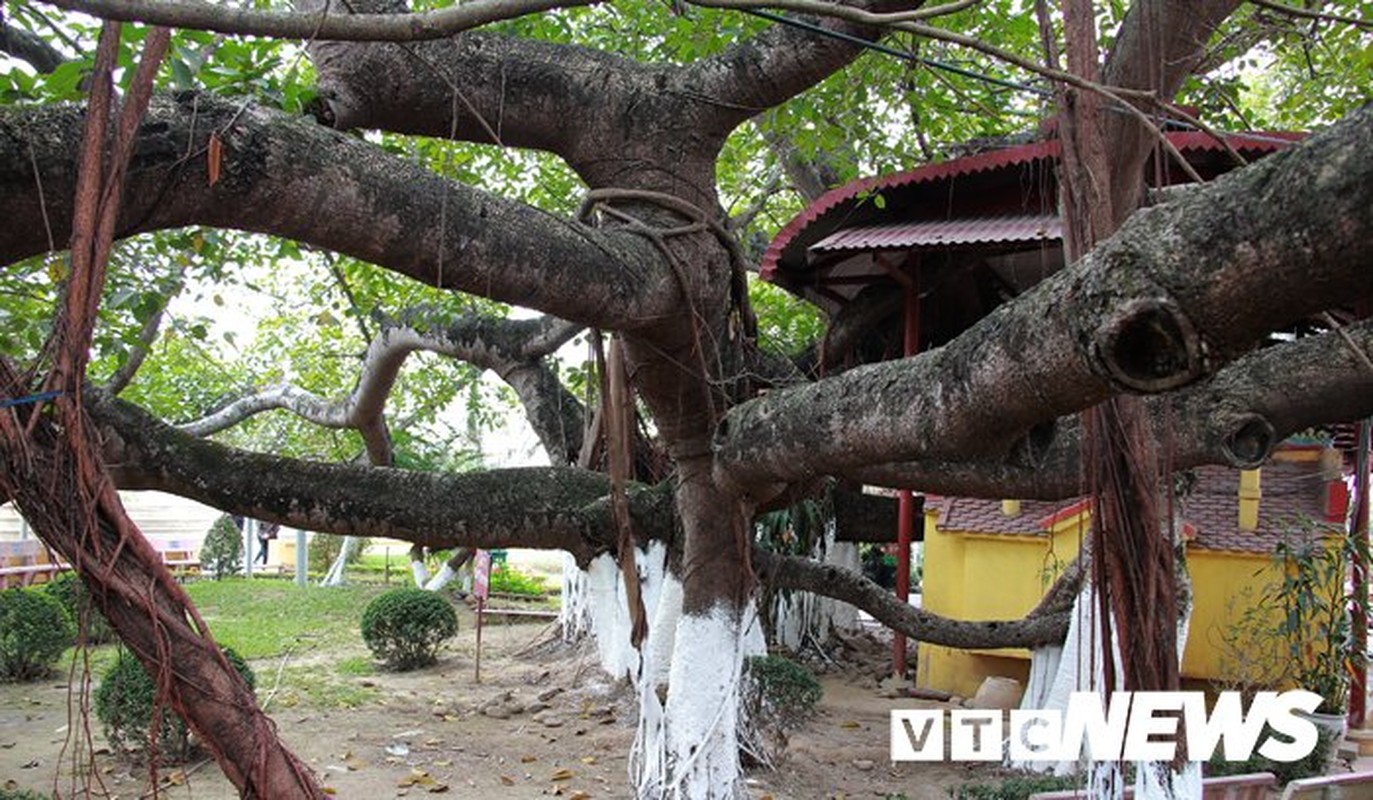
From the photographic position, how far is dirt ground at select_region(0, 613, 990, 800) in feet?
23.1

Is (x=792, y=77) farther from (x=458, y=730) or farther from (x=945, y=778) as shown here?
(x=458, y=730)

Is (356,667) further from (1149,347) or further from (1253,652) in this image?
(1149,347)

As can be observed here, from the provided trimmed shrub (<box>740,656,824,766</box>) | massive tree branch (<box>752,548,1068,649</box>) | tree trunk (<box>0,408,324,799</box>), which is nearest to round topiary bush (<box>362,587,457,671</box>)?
trimmed shrub (<box>740,656,824,766</box>)

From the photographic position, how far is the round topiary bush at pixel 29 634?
1062 cm

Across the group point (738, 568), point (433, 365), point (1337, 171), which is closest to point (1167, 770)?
point (738, 568)

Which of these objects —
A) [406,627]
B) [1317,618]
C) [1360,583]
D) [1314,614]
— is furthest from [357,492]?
[406,627]

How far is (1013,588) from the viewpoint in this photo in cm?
922

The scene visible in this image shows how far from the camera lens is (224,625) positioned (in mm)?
14195

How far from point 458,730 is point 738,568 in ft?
14.8

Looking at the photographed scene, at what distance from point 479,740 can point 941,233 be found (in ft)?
17.8

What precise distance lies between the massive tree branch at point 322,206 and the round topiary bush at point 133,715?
496 centimetres

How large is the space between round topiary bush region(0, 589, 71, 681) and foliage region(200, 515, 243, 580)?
1103 cm

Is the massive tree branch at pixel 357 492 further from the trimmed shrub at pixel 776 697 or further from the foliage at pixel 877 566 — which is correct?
the foliage at pixel 877 566

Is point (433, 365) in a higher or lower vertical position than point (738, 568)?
higher
